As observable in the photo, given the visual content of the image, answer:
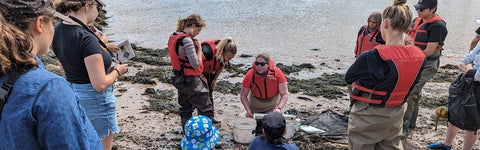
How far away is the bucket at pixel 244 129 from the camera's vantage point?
5352 millimetres

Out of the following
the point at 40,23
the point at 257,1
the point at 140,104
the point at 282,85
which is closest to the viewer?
the point at 40,23

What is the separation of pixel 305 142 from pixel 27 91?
14.2ft

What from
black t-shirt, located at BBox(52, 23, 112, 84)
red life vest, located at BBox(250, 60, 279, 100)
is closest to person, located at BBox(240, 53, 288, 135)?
red life vest, located at BBox(250, 60, 279, 100)

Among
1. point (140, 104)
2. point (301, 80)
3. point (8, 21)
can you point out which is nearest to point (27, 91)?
point (8, 21)

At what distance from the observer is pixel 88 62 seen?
324 cm

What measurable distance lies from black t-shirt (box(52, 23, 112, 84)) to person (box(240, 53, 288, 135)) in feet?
7.40

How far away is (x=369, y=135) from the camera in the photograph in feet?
12.6

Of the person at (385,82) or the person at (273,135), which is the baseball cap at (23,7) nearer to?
the person at (273,135)

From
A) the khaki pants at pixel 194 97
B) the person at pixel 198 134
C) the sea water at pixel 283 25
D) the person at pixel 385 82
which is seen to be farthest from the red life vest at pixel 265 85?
the sea water at pixel 283 25

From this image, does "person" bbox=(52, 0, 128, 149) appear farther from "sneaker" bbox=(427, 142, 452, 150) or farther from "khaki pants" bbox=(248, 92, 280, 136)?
"sneaker" bbox=(427, 142, 452, 150)

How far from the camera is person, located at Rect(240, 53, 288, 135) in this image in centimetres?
528

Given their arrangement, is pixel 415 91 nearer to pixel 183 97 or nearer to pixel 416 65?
pixel 416 65

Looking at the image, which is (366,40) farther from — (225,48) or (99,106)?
(99,106)

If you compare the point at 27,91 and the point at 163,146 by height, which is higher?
the point at 27,91
